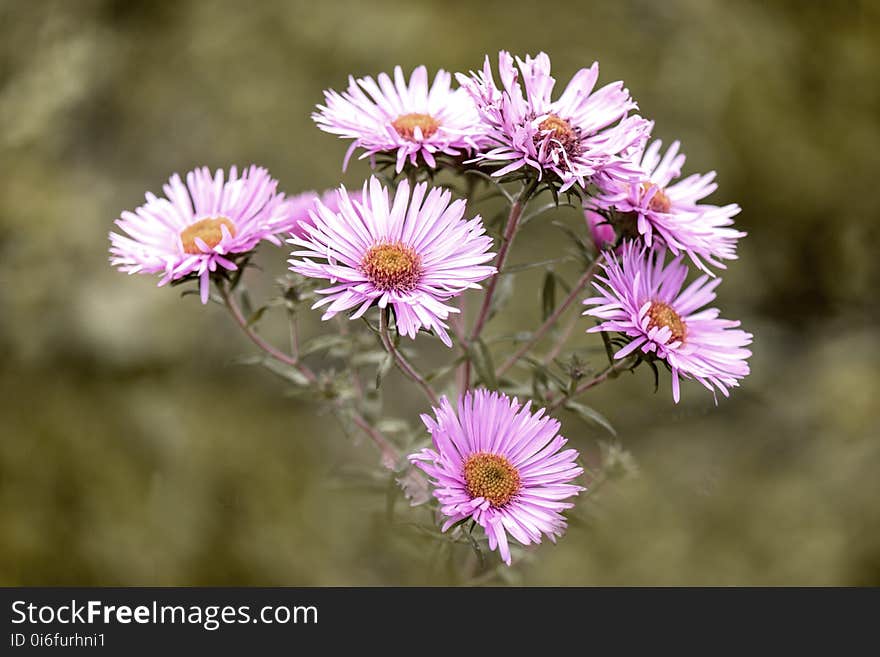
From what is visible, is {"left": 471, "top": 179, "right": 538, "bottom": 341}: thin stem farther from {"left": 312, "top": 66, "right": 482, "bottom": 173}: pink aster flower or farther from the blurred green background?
the blurred green background

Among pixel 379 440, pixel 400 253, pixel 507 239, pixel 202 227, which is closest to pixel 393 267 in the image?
pixel 400 253

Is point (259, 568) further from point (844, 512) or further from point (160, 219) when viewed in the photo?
point (844, 512)

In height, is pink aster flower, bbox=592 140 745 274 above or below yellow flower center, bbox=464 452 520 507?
above

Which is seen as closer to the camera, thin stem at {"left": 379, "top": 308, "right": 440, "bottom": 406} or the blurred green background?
thin stem at {"left": 379, "top": 308, "right": 440, "bottom": 406}

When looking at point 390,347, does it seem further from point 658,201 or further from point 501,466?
point 658,201

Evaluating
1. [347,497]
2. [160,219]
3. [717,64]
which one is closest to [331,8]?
[717,64]

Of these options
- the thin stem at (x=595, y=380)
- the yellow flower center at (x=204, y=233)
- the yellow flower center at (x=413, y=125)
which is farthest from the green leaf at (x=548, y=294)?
the yellow flower center at (x=204, y=233)

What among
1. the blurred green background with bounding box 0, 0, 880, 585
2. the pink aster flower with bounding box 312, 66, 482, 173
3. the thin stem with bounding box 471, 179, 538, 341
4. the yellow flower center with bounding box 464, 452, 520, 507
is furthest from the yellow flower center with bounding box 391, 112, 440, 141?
the blurred green background with bounding box 0, 0, 880, 585

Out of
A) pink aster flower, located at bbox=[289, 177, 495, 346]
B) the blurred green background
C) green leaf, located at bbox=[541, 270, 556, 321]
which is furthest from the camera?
the blurred green background

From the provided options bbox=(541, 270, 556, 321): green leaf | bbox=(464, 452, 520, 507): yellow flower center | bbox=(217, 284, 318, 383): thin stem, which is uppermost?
bbox=(541, 270, 556, 321): green leaf
